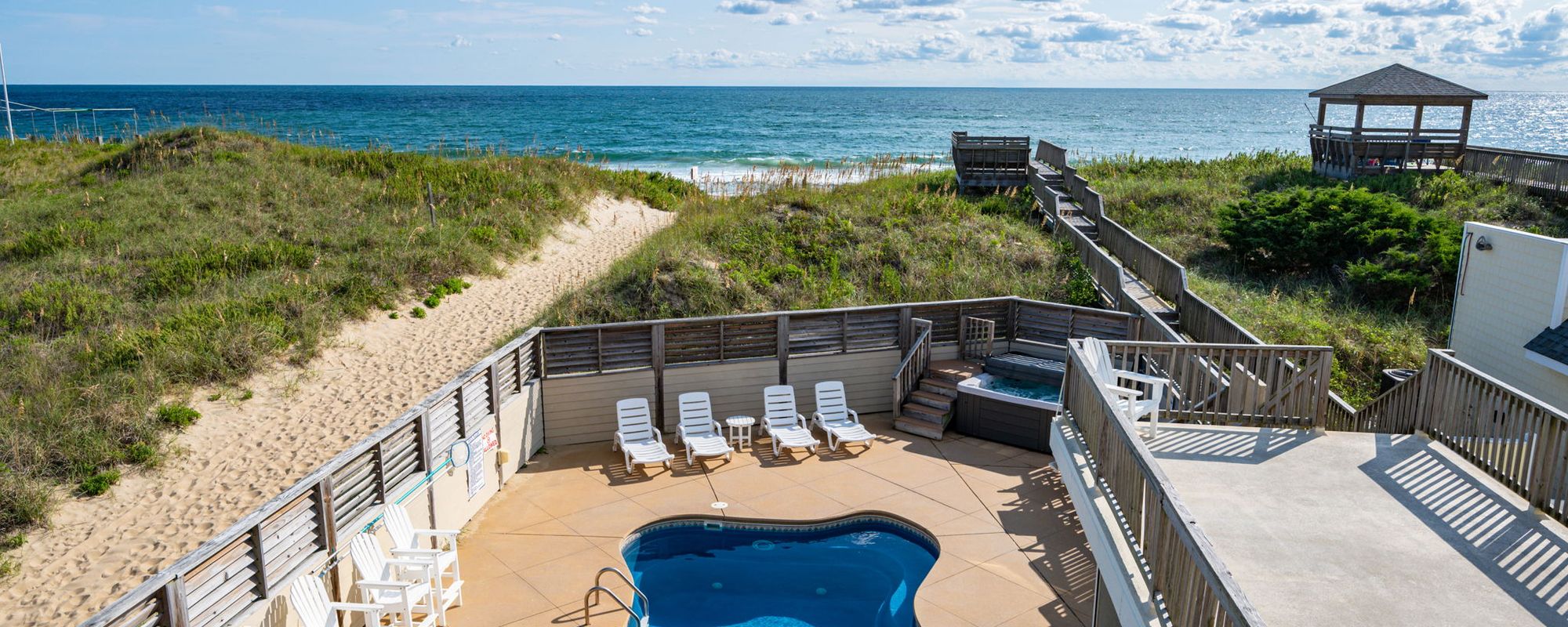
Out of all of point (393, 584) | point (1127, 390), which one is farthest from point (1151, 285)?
point (393, 584)

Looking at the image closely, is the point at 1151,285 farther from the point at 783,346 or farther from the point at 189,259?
the point at 189,259

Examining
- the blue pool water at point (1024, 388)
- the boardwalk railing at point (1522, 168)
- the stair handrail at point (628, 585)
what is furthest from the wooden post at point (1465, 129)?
the stair handrail at point (628, 585)

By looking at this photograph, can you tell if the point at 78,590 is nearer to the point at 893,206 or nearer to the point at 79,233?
the point at 79,233

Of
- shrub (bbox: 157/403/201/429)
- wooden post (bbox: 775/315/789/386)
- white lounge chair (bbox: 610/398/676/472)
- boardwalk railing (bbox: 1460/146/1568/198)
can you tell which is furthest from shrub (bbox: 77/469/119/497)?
boardwalk railing (bbox: 1460/146/1568/198)

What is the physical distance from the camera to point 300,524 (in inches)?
267

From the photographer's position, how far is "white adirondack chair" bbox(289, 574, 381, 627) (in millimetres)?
6547

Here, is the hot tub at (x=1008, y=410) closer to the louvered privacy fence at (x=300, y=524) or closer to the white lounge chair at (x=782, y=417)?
the white lounge chair at (x=782, y=417)

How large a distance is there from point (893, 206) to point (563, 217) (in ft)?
26.3

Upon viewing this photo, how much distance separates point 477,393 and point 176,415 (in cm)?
425

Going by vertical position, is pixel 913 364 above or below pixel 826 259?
below

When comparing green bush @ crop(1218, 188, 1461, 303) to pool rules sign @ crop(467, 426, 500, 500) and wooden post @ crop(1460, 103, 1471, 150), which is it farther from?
pool rules sign @ crop(467, 426, 500, 500)

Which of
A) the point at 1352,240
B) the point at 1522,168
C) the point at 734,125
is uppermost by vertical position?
the point at 734,125

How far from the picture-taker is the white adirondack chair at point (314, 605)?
6.55 metres

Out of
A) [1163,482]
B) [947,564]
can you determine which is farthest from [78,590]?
[1163,482]
